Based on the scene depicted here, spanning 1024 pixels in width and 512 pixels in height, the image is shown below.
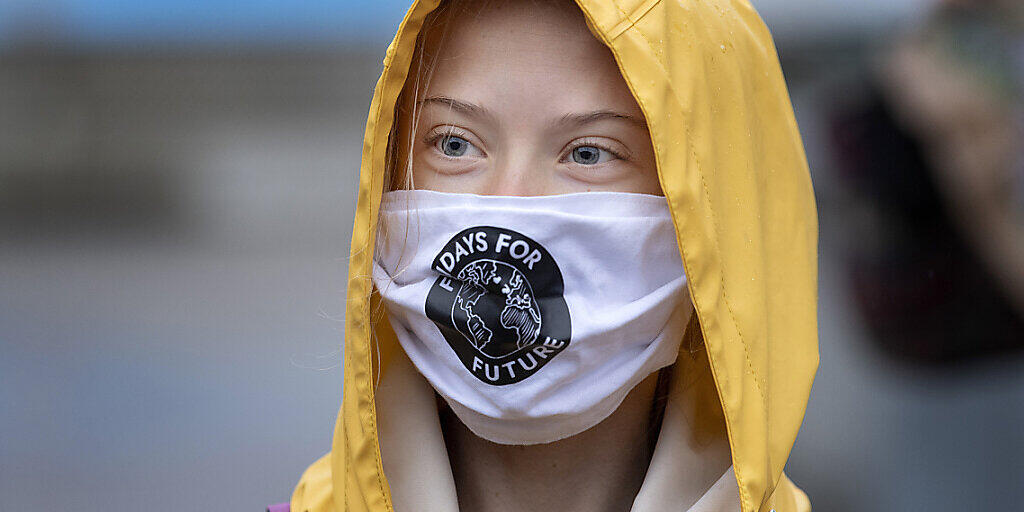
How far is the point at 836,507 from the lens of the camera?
14.4ft

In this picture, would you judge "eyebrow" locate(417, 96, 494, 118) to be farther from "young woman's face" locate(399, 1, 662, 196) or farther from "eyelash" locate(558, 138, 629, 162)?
"eyelash" locate(558, 138, 629, 162)

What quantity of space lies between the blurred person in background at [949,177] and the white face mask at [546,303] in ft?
6.30

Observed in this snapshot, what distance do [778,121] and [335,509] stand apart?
1.00 meters

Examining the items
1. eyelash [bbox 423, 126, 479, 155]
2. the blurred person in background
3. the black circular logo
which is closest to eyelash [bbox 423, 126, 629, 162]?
eyelash [bbox 423, 126, 479, 155]

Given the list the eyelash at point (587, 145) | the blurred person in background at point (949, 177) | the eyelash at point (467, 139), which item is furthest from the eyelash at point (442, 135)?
the blurred person in background at point (949, 177)

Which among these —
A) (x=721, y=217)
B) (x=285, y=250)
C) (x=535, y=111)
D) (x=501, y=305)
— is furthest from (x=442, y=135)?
(x=285, y=250)

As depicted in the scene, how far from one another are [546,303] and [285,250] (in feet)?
26.0

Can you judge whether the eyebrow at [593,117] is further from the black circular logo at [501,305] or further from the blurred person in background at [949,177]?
the blurred person in background at [949,177]

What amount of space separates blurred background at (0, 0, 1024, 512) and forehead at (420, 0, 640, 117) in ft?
1.81

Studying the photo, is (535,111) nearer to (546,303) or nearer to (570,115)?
(570,115)

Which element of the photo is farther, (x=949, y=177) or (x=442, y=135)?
(x=949, y=177)

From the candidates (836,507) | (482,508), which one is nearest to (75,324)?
(836,507)

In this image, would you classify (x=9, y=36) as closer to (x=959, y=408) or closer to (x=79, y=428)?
(x=79, y=428)

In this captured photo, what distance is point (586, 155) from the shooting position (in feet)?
5.04
